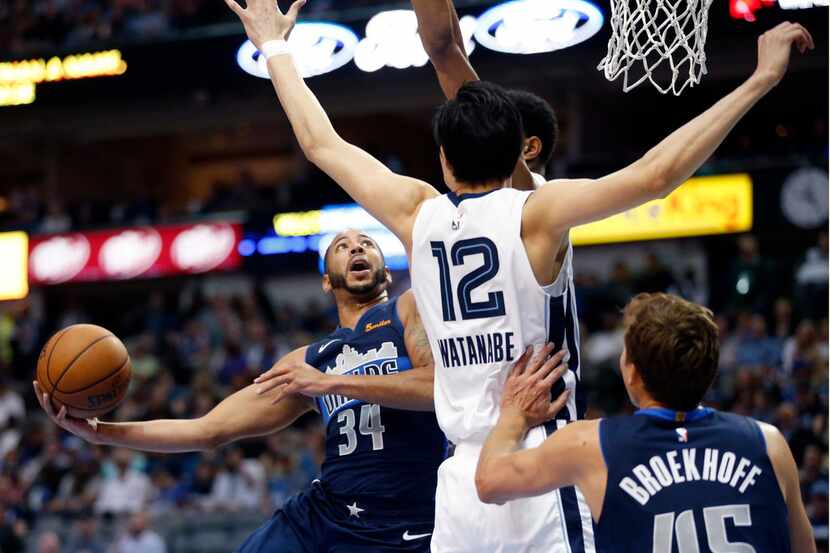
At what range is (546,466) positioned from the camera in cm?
304

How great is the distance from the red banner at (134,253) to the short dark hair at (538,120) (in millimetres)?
12868

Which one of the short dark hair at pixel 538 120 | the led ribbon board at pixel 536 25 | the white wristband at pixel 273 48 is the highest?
the led ribbon board at pixel 536 25

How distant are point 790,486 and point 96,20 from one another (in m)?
16.4

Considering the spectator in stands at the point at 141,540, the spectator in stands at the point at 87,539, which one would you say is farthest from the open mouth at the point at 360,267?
the spectator in stands at the point at 87,539

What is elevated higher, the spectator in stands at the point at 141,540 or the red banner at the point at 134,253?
the red banner at the point at 134,253

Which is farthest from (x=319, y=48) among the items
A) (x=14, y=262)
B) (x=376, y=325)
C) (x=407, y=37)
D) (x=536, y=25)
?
(x=376, y=325)

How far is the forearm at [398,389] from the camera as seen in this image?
4.05m

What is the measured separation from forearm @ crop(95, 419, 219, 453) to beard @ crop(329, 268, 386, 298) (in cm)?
79

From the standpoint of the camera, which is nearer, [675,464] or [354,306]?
[675,464]

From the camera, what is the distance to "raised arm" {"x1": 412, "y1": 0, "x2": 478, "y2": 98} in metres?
3.99

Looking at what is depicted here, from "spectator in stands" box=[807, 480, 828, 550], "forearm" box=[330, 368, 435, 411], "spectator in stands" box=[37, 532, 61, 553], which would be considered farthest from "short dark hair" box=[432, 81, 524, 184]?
"spectator in stands" box=[37, 532, 61, 553]


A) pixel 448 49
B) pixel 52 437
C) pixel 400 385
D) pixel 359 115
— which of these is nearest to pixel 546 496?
pixel 400 385

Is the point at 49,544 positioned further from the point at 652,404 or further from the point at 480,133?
the point at 652,404

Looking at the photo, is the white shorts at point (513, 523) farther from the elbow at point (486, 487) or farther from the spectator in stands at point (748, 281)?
the spectator in stands at point (748, 281)
